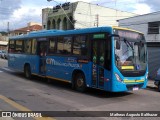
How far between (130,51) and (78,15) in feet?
121

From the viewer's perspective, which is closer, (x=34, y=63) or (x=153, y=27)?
(x=34, y=63)

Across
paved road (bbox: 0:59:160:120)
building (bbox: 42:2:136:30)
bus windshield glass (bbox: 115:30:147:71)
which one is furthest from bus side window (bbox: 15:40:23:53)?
building (bbox: 42:2:136:30)

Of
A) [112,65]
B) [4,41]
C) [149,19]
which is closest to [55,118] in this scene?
[112,65]

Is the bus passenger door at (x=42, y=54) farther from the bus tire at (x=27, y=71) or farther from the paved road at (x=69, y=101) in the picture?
the paved road at (x=69, y=101)

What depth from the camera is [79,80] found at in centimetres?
1434

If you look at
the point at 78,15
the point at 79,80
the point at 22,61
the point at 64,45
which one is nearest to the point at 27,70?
the point at 22,61

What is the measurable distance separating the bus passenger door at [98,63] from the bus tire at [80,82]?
0.85 m

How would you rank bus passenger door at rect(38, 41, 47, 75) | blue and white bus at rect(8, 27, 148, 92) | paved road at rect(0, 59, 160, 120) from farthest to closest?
bus passenger door at rect(38, 41, 47, 75) < blue and white bus at rect(8, 27, 148, 92) < paved road at rect(0, 59, 160, 120)

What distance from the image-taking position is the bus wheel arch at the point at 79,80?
14.0m

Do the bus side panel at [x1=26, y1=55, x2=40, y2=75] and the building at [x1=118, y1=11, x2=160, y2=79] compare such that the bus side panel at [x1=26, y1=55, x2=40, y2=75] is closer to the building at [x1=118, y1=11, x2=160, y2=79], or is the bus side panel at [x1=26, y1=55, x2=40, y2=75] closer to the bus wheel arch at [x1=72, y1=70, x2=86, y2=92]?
the bus wheel arch at [x1=72, y1=70, x2=86, y2=92]

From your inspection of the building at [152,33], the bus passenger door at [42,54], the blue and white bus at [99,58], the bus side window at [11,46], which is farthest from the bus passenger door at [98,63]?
the building at [152,33]

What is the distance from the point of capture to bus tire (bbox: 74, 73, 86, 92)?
14014 millimetres

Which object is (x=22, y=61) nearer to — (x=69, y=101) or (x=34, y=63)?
(x=34, y=63)

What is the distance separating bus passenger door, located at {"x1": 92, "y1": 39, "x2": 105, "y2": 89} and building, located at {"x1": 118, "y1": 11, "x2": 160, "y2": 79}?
12.2 m
